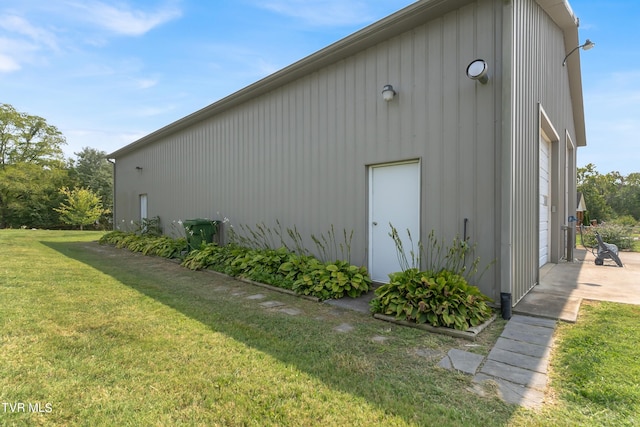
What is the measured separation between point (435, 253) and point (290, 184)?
2982 mm

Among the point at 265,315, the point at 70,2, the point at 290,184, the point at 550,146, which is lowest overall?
the point at 265,315

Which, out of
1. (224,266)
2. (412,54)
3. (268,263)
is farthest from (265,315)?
(412,54)

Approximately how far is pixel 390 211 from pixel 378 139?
1.09 metres

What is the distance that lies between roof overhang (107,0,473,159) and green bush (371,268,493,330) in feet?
10.6

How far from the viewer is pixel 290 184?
584 centimetres

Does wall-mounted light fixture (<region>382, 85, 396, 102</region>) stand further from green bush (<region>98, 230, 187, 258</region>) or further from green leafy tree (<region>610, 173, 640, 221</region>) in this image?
green leafy tree (<region>610, 173, 640, 221</region>)

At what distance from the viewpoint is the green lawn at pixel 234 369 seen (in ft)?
5.58


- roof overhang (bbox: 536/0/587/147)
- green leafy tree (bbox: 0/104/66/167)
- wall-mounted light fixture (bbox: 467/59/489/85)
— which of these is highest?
green leafy tree (bbox: 0/104/66/167)

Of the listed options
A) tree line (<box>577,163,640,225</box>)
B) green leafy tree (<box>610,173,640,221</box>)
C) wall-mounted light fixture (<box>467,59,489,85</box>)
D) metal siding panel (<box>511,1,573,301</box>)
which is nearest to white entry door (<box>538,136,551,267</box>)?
metal siding panel (<box>511,1,573,301</box>)

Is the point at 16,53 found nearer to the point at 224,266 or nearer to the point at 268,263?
the point at 224,266

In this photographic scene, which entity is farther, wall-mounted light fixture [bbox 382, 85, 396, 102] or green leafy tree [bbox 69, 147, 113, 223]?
green leafy tree [bbox 69, 147, 113, 223]

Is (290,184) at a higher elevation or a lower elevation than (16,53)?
lower

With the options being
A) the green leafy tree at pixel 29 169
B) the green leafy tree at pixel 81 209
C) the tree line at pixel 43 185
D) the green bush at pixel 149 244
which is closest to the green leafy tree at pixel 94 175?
the tree line at pixel 43 185

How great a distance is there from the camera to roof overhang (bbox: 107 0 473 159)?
3.81m
